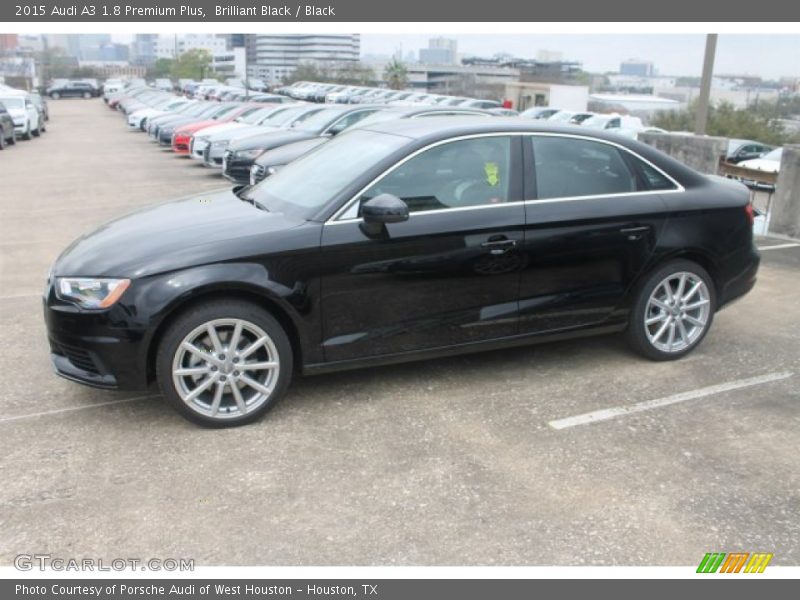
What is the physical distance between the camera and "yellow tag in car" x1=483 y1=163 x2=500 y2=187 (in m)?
4.66

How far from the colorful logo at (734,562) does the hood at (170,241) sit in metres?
2.64

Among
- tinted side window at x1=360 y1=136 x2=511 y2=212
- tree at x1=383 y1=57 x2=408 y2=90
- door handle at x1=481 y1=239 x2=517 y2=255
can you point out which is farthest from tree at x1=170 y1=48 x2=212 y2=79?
door handle at x1=481 y1=239 x2=517 y2=255

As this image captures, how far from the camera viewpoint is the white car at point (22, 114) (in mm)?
25034

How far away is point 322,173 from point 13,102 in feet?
82.8

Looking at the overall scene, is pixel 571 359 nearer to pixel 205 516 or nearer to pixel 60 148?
pixel 205 516

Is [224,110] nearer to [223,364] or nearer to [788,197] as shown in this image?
[788,197]

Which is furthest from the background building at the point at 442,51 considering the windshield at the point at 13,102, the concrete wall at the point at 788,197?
the concrete wall at the point at 788,197

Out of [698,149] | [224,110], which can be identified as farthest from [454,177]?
[224,110]

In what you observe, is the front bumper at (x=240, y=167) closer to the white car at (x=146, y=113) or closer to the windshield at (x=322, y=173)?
the windshield at (x=322, y=173)

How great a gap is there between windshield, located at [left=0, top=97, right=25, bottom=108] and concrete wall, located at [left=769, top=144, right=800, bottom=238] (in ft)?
80.7

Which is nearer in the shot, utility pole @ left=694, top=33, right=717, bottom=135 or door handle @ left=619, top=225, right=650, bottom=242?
door handle @ left=619, top=225, right=650, bottom=242

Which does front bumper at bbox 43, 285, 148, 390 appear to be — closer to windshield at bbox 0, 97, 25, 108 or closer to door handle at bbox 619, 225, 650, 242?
door handle at bbox 619, 225, 650, 242

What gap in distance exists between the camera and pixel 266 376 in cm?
422

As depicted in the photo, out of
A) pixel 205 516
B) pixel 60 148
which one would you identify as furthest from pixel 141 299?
pixel 60 148
